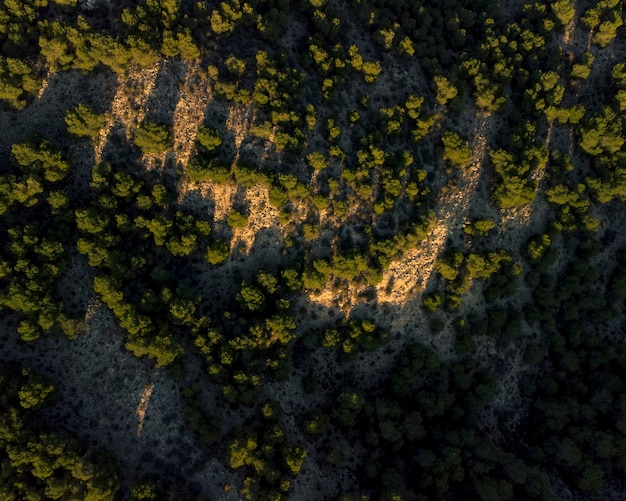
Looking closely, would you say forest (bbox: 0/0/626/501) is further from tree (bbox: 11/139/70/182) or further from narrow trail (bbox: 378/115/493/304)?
narrow trail (bbox: 378/115/493/304)

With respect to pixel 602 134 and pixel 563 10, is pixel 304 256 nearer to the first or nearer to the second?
pixel 602 134

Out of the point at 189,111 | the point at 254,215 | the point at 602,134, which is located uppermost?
the point at 602,134

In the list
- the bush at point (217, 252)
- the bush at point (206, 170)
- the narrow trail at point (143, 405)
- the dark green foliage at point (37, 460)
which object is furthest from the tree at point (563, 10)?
the dark green foliage at point (37, 460)

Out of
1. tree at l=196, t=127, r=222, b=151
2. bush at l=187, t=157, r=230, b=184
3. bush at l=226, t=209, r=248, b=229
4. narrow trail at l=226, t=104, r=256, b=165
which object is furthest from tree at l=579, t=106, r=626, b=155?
Answer: tree at l=196, t=127, r=222, b=151

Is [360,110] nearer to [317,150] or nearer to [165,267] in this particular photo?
[317,150]

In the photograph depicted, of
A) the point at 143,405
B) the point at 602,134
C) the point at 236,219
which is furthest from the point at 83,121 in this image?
the point at 602,134

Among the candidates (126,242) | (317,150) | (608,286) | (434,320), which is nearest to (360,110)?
(317,150)
